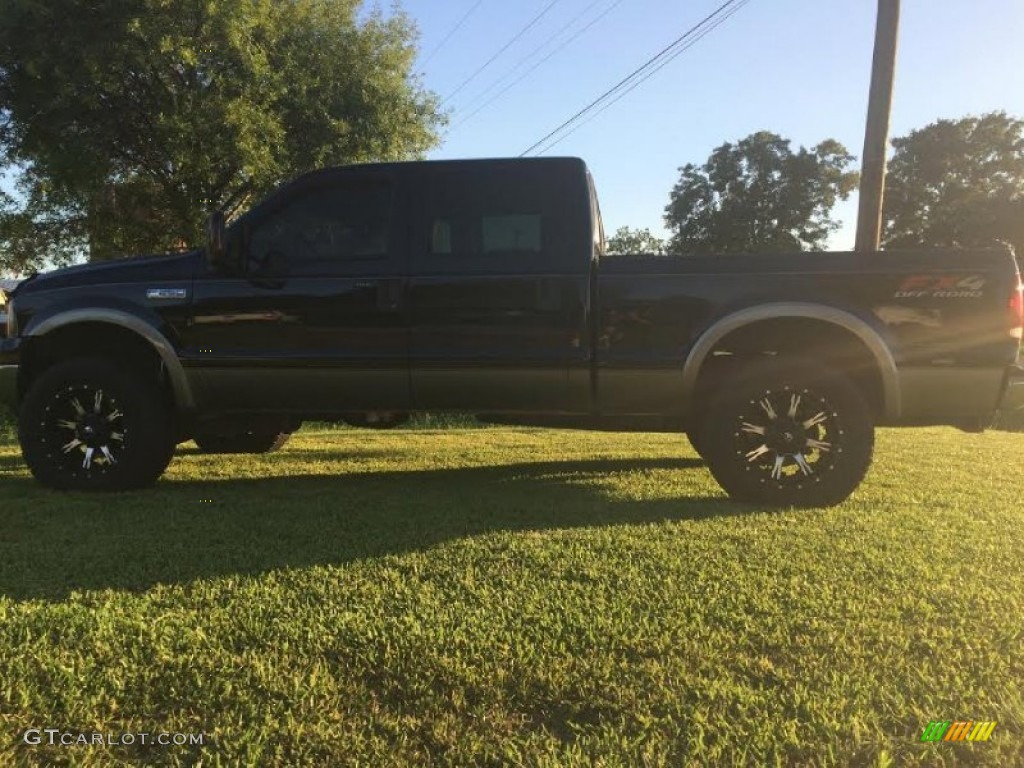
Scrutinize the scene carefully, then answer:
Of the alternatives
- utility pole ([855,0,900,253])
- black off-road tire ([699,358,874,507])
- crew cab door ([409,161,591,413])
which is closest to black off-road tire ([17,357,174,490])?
crew cab door ([409,161,591,413])

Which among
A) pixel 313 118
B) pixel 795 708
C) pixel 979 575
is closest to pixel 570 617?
pixel 795 708

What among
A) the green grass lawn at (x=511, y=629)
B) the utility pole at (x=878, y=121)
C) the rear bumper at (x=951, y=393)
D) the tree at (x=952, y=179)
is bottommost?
the green grass lawn at (x=511, y=629)

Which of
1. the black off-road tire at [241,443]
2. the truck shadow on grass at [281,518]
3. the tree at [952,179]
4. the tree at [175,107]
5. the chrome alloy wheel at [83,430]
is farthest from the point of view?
the tree at [952,179]

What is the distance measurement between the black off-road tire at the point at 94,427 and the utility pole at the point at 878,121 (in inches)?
304

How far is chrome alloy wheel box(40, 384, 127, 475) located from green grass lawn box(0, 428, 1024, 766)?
0.28m

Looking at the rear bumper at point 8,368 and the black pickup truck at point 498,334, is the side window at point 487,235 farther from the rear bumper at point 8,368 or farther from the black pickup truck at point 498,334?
the rear bumper at point 8,368

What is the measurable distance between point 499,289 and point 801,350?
6.02ft

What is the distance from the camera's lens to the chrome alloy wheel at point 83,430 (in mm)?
4750

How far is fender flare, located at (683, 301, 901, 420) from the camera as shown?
4.20 m

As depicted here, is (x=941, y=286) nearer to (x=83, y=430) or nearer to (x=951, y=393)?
(x=951, y=393)

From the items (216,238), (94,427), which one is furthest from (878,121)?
(94,427)

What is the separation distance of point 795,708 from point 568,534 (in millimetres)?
1722

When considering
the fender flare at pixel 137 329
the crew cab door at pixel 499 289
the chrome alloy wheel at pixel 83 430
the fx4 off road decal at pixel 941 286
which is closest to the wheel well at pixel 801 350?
the fx4 off road decal at pixel 941 286

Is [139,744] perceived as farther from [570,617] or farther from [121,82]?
[121,82]
